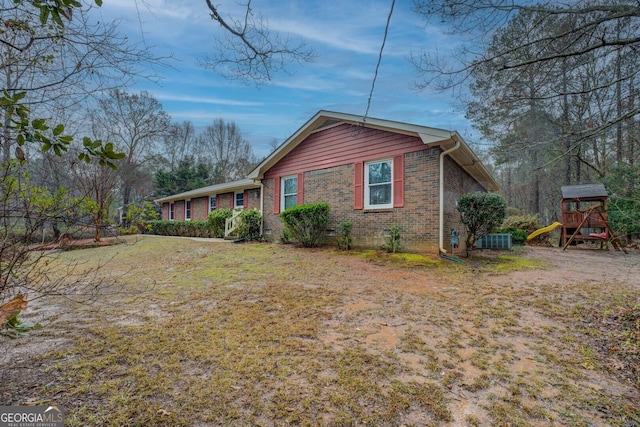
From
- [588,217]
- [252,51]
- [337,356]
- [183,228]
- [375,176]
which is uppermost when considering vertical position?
[252,51]

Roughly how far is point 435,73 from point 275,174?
8403 mm

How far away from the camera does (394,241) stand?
316 inches

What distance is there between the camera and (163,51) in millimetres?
2406

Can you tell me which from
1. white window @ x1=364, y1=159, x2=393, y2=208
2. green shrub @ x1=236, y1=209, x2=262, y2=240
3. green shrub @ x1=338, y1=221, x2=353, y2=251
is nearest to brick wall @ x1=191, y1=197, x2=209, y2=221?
green shrub @ x1=236, y1=209, x2=262, y2=240

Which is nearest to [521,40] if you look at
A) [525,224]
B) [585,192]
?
[585,192]

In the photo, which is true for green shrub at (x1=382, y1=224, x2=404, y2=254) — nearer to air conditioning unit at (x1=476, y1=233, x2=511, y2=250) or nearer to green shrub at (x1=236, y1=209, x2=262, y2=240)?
air conditioning unit at (x1=476, y1=233, x2=511, y2=250)

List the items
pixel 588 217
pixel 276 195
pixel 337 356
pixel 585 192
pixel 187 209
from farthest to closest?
pixel 187 209, pixel 276 195, pixel 585 192, pixel 588 217, pixel 337 356

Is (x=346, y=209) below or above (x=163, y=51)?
below

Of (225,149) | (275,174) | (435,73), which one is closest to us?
(435,73)

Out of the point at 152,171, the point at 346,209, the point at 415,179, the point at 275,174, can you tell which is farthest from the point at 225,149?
the point at 415,179

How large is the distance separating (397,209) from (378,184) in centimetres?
109

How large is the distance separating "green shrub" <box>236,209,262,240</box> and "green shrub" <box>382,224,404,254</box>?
6.22 metres

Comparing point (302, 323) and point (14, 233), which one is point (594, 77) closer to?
point (302, 323)

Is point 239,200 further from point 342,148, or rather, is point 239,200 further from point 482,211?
point 482,211
